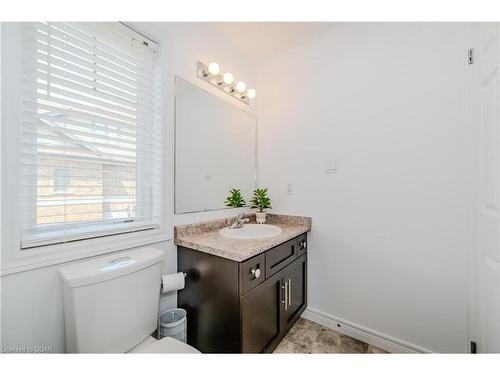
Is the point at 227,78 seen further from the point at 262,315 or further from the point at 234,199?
the point at 262,315

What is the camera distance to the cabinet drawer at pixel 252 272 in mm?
1004

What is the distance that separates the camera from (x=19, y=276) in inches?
30.0

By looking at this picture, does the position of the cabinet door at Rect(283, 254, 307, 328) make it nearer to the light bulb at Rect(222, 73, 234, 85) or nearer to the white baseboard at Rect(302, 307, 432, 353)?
the white baseboard at Rect(302, 307, 432, 353)

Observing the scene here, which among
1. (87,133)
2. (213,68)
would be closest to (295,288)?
(87,133)

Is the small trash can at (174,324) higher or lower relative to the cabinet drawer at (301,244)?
lower

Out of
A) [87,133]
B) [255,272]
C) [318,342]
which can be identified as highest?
[87,133]

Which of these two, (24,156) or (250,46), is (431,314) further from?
(250,46)

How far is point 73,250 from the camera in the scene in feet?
2.90

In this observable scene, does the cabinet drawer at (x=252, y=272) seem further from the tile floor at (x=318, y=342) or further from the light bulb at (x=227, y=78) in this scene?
the light bulb at (x=227, y=78)

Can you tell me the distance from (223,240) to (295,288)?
727 mm

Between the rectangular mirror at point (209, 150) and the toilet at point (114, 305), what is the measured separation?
0.46 metres

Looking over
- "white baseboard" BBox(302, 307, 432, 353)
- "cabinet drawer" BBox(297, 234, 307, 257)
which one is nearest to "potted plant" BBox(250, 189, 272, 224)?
"cabinet drawer" BBox(297, 234, 307, 257)

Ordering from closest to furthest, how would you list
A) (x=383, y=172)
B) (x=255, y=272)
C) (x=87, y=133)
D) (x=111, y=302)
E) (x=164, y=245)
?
(x=111, y=302) < (x=87, y=133) < (x=255, y=272) < (x=164, y=245) < (x=383, y=172)

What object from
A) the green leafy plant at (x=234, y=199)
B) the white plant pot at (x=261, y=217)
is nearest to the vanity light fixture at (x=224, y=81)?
the green leafy plant at (x=234, y=199)
